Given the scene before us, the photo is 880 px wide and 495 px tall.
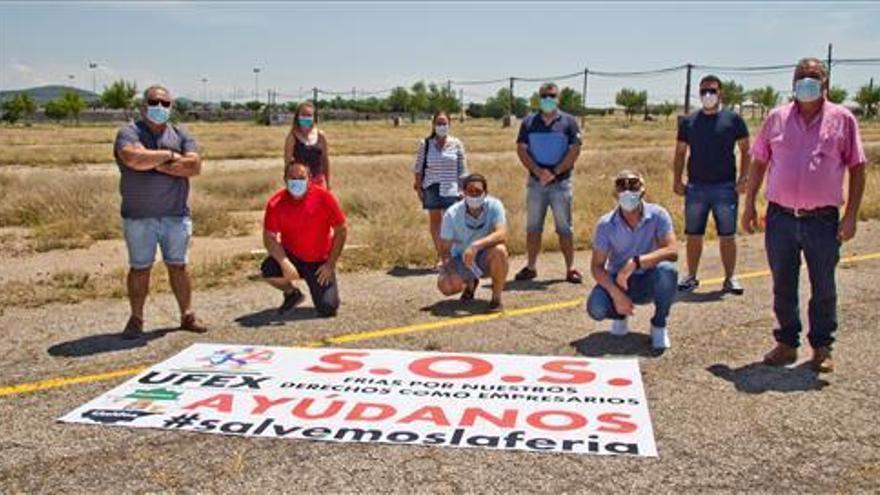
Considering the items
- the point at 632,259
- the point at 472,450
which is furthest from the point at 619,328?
the point at 472,450

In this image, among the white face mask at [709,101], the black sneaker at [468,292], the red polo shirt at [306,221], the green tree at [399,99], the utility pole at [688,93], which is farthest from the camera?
the green tree at [399,99]

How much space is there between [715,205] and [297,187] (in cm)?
377

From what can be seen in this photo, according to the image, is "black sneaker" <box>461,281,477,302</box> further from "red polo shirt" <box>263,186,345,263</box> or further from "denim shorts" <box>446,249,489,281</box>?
"red polo shirt" <box>263,186,345,263</box>

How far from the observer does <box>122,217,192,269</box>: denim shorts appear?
633cm

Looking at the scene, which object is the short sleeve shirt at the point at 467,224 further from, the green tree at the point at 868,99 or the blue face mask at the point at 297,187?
the green tree at the point at 868,99

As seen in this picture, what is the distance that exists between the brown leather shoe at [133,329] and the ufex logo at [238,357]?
0.81 meters

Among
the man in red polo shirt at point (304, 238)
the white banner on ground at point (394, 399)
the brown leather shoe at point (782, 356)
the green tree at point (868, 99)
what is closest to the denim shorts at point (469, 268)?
the man in red polo shirt at point (304, 238)

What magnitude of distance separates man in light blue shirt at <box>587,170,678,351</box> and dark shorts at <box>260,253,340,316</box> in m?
2.12

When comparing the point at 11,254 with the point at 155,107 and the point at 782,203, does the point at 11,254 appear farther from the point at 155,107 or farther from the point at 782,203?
the point at 782,203

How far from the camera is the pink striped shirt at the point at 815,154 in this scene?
5227mm

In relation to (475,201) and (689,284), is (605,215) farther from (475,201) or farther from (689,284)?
(689,284)

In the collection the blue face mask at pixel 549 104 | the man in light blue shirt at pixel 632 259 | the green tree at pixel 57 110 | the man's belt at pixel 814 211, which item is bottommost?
the man in light blue shirt at pixel 632 259

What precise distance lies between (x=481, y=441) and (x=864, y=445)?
1.89 metres

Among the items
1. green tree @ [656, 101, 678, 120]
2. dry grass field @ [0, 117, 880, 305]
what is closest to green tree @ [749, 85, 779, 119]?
green tree @ [656, 101, 678, 120]
